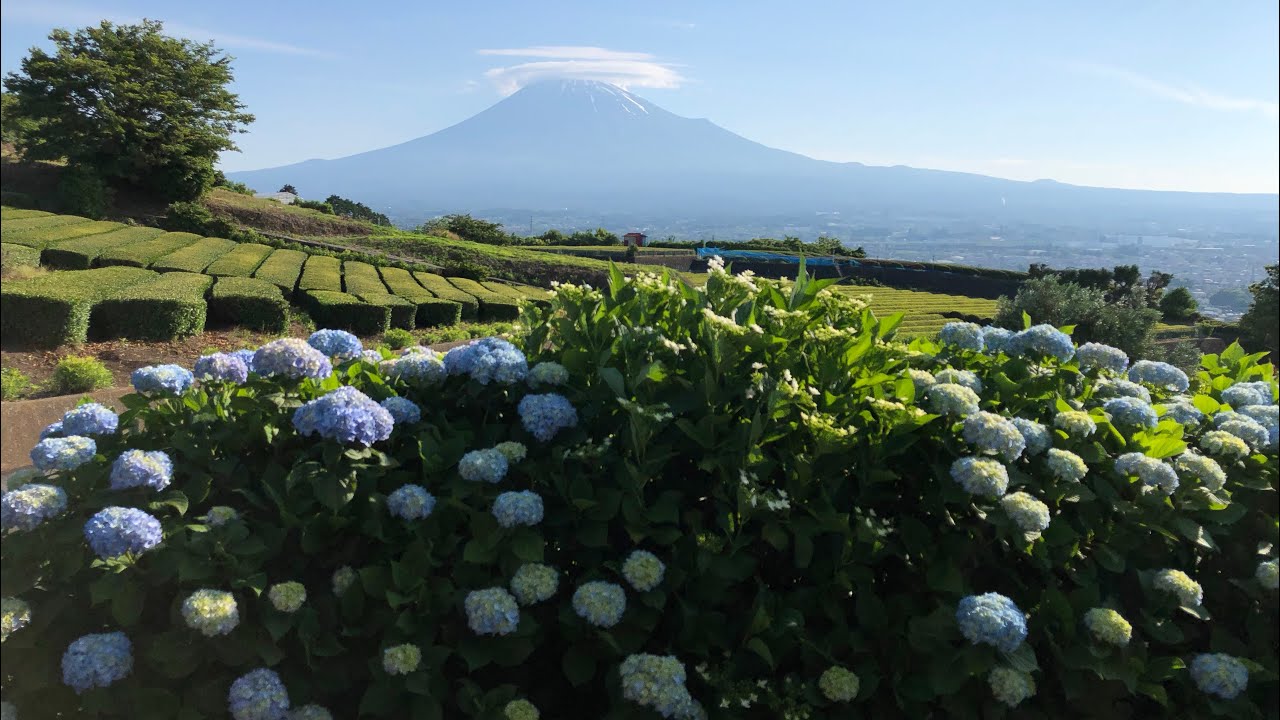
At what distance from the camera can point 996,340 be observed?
8.48ft

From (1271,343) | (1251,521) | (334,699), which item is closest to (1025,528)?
(1251,521)

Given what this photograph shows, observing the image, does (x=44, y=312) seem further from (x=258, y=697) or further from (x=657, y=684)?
(x=657, y=684)

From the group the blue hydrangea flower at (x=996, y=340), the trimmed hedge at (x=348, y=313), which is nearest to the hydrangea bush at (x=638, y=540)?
the blue hydrangea flower at (x=996, y=340)

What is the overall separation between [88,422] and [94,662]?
1.95 feet

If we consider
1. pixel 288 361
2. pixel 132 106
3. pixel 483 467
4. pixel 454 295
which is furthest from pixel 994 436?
pixel 132 106

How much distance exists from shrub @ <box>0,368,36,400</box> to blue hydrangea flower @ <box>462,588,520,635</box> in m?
4.60

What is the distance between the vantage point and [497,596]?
1.74m

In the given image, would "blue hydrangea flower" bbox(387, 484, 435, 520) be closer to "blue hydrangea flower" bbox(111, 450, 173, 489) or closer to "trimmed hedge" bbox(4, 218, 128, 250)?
"blue hydrangea flower" bbox(111, 450, 173, 489)

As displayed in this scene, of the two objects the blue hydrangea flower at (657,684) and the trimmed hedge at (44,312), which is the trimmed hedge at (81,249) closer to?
the trimmed hedge at (44,312)

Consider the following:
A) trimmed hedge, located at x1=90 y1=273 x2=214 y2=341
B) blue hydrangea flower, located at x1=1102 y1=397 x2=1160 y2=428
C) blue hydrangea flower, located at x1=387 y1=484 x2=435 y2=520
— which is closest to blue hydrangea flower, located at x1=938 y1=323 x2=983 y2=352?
blue hydrangea flower, located at x1=1102 y1=397 x2=1160 y2=428

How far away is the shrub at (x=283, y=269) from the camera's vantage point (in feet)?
34.4

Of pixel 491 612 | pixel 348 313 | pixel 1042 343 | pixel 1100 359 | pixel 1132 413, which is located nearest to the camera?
pixel 491 612

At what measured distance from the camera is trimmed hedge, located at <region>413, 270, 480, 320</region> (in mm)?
11969

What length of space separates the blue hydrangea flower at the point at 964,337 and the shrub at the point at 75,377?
598 cm
